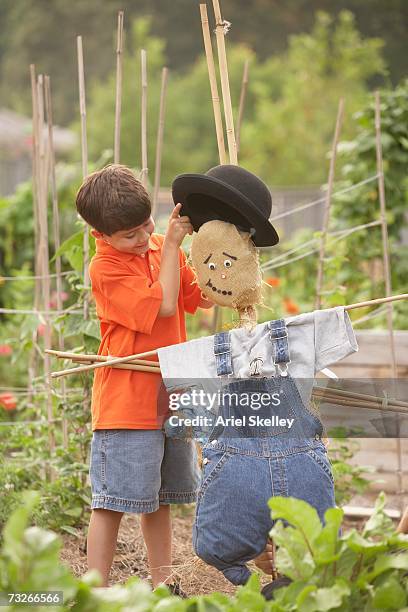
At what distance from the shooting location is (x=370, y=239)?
5758mm

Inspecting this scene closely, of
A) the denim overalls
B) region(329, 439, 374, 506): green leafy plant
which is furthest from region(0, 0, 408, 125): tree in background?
the denim overalls

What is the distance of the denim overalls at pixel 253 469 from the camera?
2338 mm

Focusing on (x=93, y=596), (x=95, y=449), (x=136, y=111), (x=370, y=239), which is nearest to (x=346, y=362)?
(x=370, y=239)

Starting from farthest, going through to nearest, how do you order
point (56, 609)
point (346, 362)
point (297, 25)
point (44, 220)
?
point (297, 25) < point (346, 362) < point (44, 220) < point (56, 609)

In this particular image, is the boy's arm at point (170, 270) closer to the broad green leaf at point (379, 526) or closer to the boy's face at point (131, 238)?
the boy's face at point (131, 238)

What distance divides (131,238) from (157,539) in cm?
91

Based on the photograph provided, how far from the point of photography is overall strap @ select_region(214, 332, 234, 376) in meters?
2.41

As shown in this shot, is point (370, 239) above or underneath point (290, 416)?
above

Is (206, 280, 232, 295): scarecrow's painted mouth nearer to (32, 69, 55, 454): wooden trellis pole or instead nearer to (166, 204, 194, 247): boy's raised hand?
(166, 204, 194, 247): boy's raised hand

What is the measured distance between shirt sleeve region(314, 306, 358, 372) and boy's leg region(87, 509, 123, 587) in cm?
80

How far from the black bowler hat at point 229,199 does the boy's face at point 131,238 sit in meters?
0.15

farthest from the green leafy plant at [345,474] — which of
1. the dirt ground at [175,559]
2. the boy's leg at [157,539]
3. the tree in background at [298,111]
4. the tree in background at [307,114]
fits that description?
the tree in background at [307,114]

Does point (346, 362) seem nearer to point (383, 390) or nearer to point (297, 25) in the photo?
point (383, 390)

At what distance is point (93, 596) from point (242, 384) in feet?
2.52
